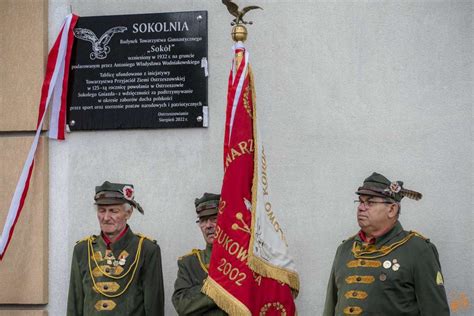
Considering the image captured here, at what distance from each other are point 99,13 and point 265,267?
2.70 metres

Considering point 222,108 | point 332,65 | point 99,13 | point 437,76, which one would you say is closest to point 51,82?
point 99,13

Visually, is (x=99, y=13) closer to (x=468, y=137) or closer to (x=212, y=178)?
(x=212, y=178)

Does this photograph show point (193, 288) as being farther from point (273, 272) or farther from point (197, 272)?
point (273, 272)

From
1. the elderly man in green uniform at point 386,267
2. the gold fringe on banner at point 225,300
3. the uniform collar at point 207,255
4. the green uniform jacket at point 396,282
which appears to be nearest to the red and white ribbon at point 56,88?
the uniform collar at point 207,255

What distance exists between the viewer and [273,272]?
6496 mm

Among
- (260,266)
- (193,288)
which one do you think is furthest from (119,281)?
(260,266)

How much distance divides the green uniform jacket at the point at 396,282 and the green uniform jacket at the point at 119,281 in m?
1.26

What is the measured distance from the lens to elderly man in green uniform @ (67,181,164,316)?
270 inches

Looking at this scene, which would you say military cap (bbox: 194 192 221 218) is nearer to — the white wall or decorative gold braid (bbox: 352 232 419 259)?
the white wall

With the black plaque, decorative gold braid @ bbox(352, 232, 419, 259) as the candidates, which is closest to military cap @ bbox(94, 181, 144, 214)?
the black plaque

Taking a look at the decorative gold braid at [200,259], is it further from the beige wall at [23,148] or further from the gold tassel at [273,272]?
the beige wall at [23,148]

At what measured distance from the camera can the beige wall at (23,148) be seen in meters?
7.86

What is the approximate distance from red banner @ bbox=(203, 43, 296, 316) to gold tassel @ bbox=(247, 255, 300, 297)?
0.12 feet

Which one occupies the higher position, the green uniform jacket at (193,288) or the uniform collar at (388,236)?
the uniform collar at (388,236)
